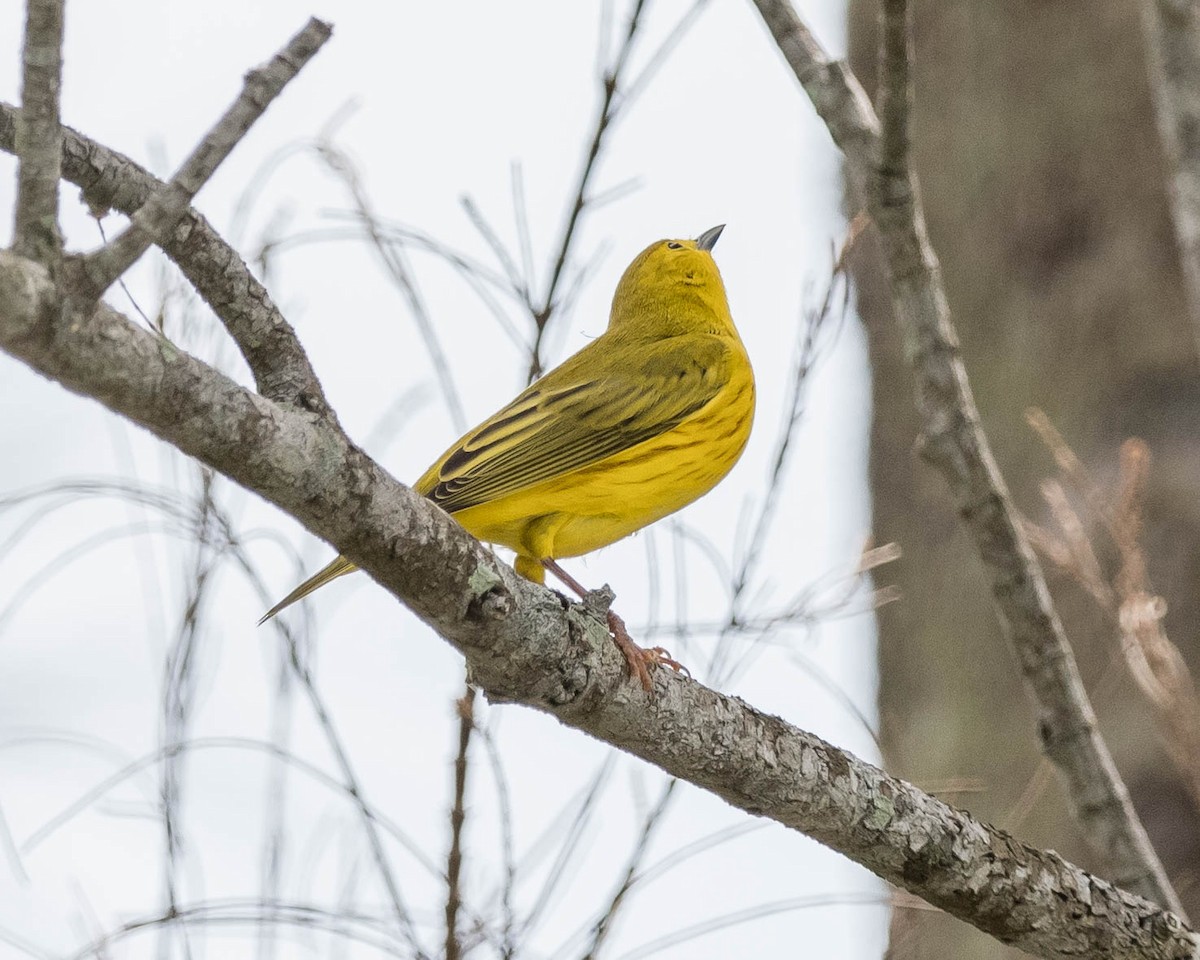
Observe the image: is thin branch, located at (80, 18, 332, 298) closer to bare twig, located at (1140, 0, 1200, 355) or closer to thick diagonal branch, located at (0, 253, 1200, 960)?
thick diagonal branch, located at (0, 253, 1200, 960)

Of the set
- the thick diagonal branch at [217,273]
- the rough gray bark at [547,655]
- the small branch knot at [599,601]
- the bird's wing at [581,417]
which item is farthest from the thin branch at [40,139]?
the bird's wing at [581,417]

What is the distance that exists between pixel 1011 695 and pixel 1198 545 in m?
0.81

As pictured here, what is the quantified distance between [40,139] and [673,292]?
370cm

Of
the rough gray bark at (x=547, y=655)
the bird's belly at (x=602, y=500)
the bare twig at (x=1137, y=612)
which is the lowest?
the rough gray bark at (x=547, y=655)

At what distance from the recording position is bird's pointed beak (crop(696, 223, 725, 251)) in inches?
209

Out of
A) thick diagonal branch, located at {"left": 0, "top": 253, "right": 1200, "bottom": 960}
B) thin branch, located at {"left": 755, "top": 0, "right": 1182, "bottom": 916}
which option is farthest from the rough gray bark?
thin branch, located at {"left": 755, "top": 0, "right": 1182, "bottom": 916}

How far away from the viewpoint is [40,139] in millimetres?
1449

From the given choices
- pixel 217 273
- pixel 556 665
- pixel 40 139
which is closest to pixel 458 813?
pixel 556 665

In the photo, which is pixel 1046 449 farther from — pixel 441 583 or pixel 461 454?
pixel 441 583

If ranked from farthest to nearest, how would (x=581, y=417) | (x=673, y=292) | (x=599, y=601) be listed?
(x=673, y=292)
(x=581, y=417)
(x=599, y=601)

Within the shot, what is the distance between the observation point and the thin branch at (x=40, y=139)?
4.67 ft

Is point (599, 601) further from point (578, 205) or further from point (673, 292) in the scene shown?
point (673, 292)

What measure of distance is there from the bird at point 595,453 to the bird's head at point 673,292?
0.92 feet

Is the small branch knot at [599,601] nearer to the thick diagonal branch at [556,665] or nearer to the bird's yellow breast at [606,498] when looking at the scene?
the thick diagonal branch at [556,665]
